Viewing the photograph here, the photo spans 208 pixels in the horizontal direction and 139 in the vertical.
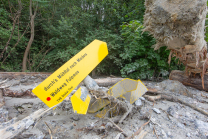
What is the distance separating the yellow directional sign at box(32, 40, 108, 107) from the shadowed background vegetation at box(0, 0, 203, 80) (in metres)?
2.73

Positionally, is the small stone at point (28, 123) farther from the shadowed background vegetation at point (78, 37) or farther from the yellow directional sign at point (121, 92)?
the shadowed background vegetation at point (78, 37)

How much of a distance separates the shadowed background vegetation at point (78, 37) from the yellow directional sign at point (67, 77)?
2731mm

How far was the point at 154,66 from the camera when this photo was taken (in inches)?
183

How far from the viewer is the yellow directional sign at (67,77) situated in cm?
132

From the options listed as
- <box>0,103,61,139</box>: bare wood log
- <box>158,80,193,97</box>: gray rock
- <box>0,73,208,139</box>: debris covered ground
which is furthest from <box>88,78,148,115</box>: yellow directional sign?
<box>158,80,193,97</box>: gray rock

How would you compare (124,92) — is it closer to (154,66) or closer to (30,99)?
(30,99)

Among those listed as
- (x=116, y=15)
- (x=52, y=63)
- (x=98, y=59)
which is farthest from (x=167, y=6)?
(x=52, y=63)

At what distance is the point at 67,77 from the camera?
4.68 feet

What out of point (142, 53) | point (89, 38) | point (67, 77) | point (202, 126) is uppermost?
point (89, 38)

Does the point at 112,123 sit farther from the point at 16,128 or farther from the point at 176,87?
the point at 176,87

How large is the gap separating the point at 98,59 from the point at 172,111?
159 cm

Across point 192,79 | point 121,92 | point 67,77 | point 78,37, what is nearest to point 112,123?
point 121,92

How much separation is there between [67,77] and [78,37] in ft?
16.4

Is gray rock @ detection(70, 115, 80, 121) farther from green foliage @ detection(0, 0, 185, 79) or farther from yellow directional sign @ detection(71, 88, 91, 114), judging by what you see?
green foliage @ detection(0, 0, 185, 79)
